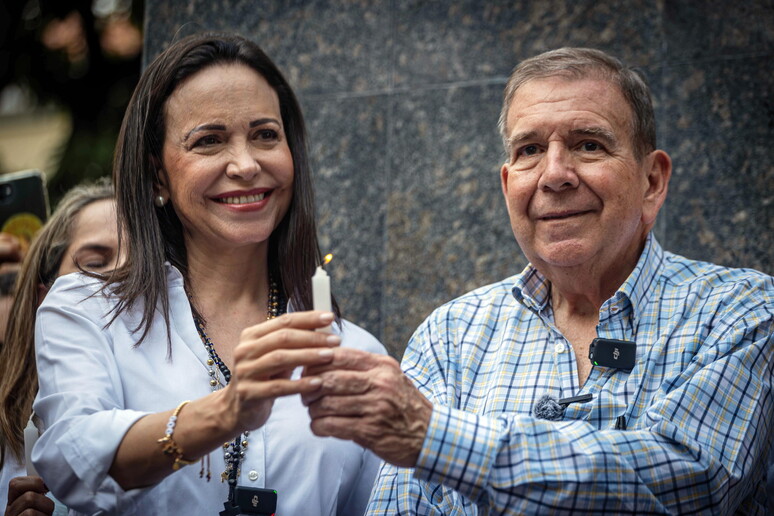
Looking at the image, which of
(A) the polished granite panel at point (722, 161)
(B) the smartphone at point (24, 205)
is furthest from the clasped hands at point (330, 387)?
(B) the smartphone at point (24, 205)

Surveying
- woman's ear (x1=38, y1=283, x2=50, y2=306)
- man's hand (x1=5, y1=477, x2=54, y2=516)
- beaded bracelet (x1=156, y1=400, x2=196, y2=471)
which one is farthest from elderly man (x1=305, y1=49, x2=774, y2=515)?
woman's ear (x1=38, y1=283, x2=50, y2=306)

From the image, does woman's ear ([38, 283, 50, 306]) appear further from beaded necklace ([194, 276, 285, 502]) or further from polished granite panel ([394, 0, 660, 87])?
polished granite panel ([394, 0, 660, 87])

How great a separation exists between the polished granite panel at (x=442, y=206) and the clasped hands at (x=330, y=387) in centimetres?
186

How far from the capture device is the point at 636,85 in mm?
3557

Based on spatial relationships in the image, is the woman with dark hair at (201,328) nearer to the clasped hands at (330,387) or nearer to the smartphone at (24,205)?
the clasped hands at (330,387)

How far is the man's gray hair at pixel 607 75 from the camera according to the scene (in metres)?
3.50

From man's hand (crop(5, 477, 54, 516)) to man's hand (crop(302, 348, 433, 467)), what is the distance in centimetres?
134

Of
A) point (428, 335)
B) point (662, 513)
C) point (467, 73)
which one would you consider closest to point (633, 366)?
point (662, 513)

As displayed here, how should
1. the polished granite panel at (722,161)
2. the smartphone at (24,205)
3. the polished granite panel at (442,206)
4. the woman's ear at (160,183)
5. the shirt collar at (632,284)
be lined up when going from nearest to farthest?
the shirt collar at (632,284) → the woman's ear at (160,183) → the polished granite panel at (722,161) → the polished granite panel at (442,206) → the smartphone at (24,205)

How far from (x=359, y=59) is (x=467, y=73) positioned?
0.64 meters

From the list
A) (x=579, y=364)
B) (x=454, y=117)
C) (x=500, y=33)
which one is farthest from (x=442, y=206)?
(x=579, y=364)

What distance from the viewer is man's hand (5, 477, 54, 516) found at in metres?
3.54

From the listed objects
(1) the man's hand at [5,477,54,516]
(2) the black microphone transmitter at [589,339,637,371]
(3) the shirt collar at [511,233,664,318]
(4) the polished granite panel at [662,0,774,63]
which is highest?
(4) the polished granite panel at [662,0,774,63]

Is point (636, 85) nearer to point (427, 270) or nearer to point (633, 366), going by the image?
point (633, 366)
